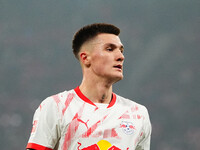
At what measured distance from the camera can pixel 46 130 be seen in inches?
134

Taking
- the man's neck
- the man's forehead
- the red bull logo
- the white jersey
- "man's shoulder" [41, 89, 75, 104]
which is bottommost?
the red bull logo

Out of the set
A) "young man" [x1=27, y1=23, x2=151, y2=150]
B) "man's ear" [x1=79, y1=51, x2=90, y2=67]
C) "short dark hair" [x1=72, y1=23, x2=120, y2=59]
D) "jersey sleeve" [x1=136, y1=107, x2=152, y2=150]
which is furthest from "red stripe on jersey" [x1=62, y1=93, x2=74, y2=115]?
"jersey sleeve" [x1=136, y1=107, x2=152, y2=150]

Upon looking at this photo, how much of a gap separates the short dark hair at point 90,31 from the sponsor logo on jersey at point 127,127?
130 cm

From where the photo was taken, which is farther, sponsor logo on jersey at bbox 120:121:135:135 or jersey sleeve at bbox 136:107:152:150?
jersey sleeve at bbox 136:107:152:150

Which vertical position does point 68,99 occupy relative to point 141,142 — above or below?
above

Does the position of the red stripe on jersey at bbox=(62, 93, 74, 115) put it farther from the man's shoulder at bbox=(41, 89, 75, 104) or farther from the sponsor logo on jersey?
the sponsor logo on jersey

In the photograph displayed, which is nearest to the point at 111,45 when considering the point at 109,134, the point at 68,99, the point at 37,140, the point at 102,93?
the point at 102,93

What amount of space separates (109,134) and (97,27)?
1.59 metres

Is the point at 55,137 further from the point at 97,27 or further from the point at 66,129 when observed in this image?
the point at 97,27

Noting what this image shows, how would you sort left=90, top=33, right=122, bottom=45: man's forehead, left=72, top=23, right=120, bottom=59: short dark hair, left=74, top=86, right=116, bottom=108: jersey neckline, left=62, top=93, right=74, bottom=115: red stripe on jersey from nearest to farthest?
left=62, top=93, right=74, bottom=115: red stripe on jersey → left=74, top=86, right=116, bottom=108: jersey neckline → left=90, top=33, right=122, bottom=45: man's forehead → left=72, top=23, right=120, bottom=59: short dark hair

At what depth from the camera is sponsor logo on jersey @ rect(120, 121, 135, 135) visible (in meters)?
3.64

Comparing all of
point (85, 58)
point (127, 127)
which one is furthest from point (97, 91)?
point (127, 127)

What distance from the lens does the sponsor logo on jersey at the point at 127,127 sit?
143 inches

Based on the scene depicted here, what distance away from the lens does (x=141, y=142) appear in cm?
386
